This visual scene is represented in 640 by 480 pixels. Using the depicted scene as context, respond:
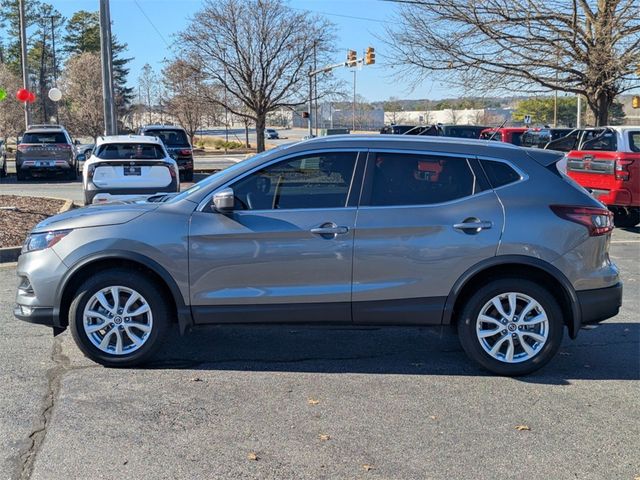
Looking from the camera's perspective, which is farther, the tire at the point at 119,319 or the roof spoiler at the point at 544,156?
the roof spoiler at the point at 544,156

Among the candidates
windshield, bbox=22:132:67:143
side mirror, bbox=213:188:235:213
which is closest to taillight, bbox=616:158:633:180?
side mirror, bbox=213:188:235:213

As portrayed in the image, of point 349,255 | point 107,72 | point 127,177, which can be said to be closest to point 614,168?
point 127,177

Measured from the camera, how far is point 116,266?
5309 millimetres

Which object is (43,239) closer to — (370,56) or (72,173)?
(72,173)

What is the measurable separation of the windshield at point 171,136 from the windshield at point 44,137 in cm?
336

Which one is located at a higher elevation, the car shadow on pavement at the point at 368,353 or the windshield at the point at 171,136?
the windshield at the point at 171,136

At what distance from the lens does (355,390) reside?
498 cm

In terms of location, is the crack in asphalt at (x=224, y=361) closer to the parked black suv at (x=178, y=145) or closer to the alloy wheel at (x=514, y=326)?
the alloy wheel at (x=514, y=326)

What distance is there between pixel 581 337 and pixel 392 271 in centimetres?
226

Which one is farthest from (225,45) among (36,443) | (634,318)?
(36,443)

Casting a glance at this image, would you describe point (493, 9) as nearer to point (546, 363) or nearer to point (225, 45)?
point (546, 363)

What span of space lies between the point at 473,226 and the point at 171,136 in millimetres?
19496

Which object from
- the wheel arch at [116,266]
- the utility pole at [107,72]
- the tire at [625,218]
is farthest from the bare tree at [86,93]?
the wheel arch at [116,266]

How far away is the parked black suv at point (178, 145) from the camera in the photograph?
74.3ft
